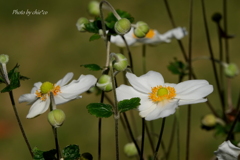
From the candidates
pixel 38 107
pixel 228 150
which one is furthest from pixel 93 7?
pixel 228 150

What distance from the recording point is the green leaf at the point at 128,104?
591 mm

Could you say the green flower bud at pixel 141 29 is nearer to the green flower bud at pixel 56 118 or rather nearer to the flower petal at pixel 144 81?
the flower petal at pixel 144 81

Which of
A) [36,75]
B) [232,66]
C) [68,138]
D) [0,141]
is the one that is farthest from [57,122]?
[36,75]

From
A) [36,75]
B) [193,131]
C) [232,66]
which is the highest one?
[232,66]

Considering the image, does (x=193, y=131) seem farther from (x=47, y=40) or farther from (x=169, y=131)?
(x=47, y=40)

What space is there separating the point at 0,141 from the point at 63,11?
1300 mm

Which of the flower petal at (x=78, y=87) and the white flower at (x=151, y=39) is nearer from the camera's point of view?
the flower petal at (x=78, y=87)

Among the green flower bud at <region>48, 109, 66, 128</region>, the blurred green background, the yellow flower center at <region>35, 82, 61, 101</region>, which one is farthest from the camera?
the blurred green background

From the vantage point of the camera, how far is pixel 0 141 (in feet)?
7.22

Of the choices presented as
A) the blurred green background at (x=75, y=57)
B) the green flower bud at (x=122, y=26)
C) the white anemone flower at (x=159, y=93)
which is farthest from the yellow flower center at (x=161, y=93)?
the blurred green background at (x=75, y=57)

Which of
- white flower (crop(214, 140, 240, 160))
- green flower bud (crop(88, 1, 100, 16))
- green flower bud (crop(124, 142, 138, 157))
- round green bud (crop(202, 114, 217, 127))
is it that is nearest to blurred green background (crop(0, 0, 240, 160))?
round green bud (crop(202, 114, 217, 127))

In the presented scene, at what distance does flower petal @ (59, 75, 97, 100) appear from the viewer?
0.66m

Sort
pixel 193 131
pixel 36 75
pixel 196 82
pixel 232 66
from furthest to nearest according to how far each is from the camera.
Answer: pixel 36 75 < pixel 193 131 < pixel 232 66 < pixel 196 82

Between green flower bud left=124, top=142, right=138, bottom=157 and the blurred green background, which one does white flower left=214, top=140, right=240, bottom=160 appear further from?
the blurred green background
